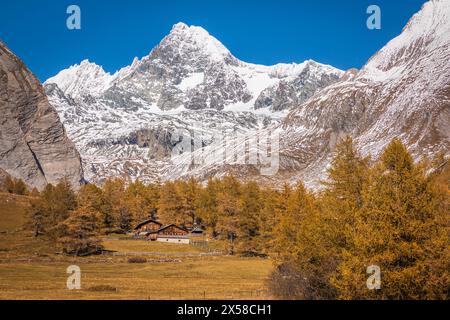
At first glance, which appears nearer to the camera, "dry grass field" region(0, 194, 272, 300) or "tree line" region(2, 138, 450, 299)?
"tree line" region(2, 138, 450, 299)

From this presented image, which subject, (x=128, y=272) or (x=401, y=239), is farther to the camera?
(x=128, y=272)

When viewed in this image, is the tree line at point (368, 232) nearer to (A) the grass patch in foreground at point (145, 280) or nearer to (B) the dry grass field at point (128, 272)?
(B) the dry grass field at point (128, 272)

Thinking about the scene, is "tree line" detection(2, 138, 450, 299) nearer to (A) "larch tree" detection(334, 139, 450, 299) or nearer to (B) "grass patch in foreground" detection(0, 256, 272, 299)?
(A) "larch tree" detection(334, 139, 450, 299)

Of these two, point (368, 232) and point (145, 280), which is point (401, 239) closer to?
point (368, 232)

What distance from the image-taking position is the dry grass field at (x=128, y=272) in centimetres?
3934

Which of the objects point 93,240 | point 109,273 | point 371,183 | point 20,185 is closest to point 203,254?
point 93,240

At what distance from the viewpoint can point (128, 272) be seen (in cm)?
5825

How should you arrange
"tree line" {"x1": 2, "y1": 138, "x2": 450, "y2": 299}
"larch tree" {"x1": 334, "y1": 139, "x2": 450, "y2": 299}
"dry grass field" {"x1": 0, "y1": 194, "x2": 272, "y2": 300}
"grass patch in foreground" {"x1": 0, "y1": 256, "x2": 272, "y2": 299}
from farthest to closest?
"dry grass field" {"x1": 0, "y1": 194, "x2": 272, "y2": 300}
"grass patch in foreground" {"x1": 0, "y1": 256, "x2": 272, "y2": 299}
"tree line" {"x1": 2, "y1": 138, "x2": 450, "y2": 299}
"larch tree" {"x1": 334, "y1": 139, "x2": 450, "y2": 299}

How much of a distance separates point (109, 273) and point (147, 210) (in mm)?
69833

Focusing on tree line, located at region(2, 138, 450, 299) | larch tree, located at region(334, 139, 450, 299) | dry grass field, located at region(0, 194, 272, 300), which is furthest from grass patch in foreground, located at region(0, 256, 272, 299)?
larch tree, located at region(334, 139, 450, 299)

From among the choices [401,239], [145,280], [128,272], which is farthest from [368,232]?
[128,272]

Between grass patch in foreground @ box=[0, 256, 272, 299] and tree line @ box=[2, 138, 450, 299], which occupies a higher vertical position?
tree line @ box=[2, 138, 450, 299]

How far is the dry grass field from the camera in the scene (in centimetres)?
3934

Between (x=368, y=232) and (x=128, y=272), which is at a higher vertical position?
(x=368, y=232)
